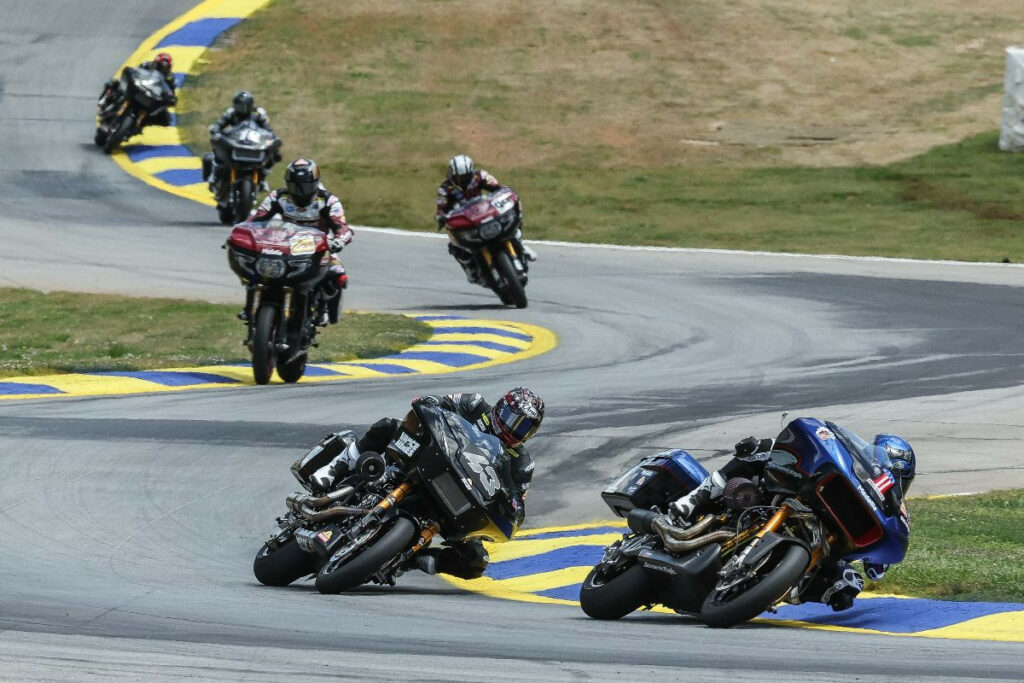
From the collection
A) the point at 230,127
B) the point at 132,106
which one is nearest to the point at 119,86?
the point at 132,106

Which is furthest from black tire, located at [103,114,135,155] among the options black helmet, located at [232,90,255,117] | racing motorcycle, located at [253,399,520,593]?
racing motorcycle, located at [253,399,520,593]

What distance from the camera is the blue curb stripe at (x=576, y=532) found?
34.9 ft

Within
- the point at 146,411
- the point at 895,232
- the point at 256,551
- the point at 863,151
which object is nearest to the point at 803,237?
the point at 895,232

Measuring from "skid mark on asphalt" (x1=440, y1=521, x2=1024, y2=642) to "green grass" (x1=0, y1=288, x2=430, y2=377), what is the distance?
7460 millimetres

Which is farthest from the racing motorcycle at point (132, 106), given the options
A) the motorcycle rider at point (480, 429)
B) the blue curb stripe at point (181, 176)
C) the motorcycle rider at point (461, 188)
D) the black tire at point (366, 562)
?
the black tire at point (366, 562)

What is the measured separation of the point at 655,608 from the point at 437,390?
6843 millimetres

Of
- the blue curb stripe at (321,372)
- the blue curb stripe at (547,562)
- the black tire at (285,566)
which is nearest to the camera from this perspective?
the black tire at (285,566)

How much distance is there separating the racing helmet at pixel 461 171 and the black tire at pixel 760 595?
13394 mm

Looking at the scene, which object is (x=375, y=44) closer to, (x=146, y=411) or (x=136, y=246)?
(x=136, y=246)

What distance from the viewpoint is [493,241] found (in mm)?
20781

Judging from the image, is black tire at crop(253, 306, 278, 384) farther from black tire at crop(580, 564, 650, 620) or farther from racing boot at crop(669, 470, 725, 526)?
racing boot at crop(669, 470, 725, 526)

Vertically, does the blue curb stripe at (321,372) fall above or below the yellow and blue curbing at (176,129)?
above

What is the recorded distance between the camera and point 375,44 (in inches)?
1411

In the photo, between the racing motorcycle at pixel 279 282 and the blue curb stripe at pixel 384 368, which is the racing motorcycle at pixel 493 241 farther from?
the racing motorcycle at pixel 279 282
